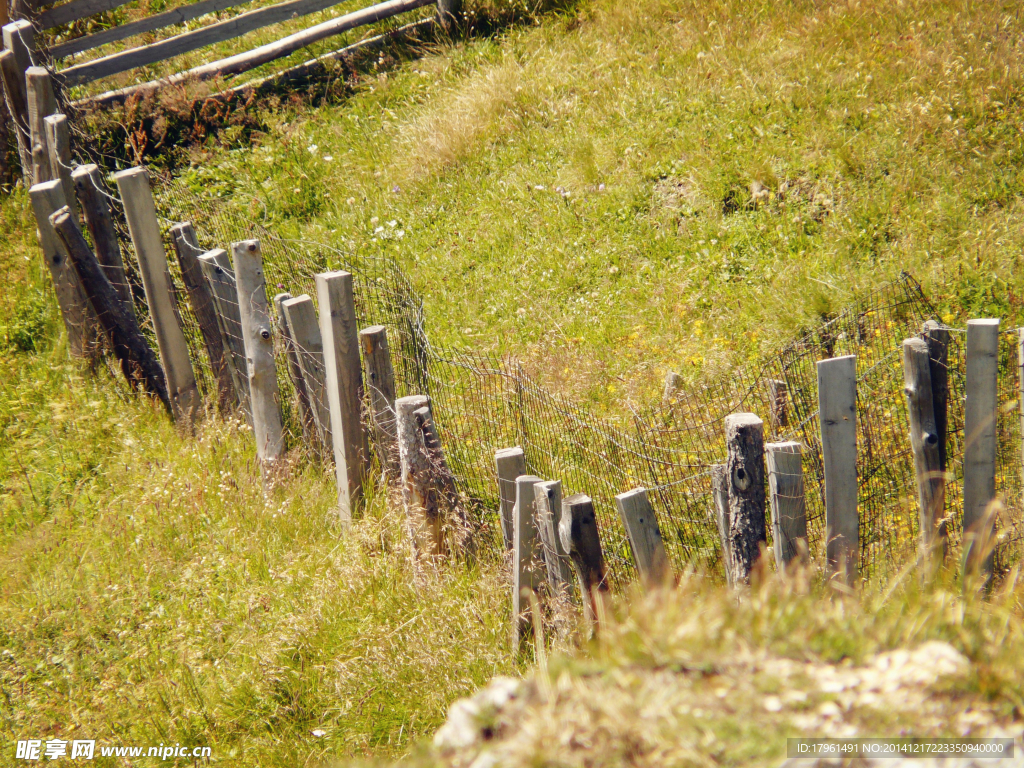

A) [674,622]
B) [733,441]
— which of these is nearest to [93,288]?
[733,441]

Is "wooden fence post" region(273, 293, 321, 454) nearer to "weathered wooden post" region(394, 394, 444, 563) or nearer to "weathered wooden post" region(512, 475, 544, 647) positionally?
"weathered wooden post" region(394, 394, 444, 563)

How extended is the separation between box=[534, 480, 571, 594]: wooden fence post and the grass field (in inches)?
13.9

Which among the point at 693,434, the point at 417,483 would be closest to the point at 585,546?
the point at 417,483

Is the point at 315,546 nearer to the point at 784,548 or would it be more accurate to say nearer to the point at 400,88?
the point at 784,548

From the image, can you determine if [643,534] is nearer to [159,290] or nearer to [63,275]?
[159,290]

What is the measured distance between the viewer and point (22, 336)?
18.8 feet

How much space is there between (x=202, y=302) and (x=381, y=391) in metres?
1.70

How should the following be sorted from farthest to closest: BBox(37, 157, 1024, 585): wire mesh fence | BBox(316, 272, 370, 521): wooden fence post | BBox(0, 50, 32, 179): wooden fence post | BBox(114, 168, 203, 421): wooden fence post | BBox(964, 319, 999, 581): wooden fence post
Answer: BBox(0, 50, 32, 179): wooden fence post, BBox(114, 168, 203, 421): wooden fence post, BBox(316, 272, 370, 521): wooden fence post, BBox(37, 157, 1024, 585): wire mesh fence, BBox(964, 319, 999, 581): wooden fence post

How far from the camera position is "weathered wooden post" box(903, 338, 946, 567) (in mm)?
2998

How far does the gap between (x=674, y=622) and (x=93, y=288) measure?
15.3 ft

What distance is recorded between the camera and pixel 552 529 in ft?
9.30

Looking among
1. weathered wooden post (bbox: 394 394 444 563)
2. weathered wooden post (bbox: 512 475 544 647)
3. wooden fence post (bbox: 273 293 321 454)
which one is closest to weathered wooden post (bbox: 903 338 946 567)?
weathered wooden post (bbox: 512 475 544 647)

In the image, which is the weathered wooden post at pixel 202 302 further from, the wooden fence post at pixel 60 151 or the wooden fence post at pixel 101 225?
the wooden fence post at pixel 60 151

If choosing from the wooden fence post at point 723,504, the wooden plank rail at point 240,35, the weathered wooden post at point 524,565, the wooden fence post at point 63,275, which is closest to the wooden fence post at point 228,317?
the wooden fence post at point 63,275
